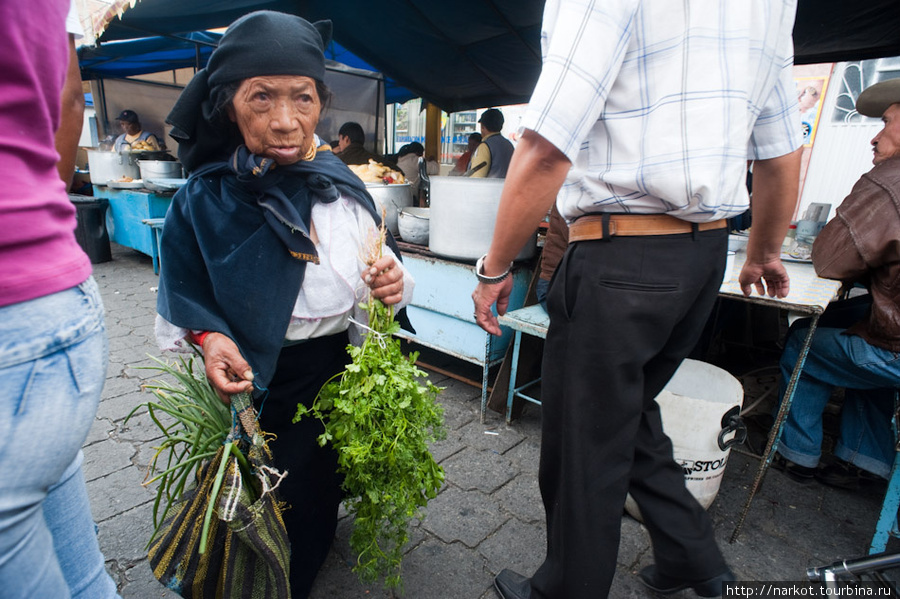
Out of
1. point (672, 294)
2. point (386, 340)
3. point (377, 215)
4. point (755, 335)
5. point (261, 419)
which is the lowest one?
point (755, 335)

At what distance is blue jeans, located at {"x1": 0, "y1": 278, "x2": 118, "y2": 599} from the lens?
69 cm

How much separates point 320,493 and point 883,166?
115 inches

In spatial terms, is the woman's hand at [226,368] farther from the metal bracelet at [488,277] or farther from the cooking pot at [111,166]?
the cooking pot at [111,166]

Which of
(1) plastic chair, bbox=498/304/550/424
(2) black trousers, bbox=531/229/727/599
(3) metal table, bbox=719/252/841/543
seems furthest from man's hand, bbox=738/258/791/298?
(1) plastic chair, bbox=498/304/550/424

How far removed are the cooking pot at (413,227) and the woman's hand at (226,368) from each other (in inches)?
86.2

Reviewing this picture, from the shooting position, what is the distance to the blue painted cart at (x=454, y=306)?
3.17 metres

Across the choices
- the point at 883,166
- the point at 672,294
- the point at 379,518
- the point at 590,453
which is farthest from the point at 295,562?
the point at 883,166

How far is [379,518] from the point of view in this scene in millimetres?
1523

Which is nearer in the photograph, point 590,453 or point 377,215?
point 590,453

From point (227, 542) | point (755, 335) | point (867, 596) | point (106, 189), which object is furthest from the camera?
point (106, 189)

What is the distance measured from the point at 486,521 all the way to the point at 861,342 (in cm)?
195

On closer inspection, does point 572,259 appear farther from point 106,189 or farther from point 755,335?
point 106,189

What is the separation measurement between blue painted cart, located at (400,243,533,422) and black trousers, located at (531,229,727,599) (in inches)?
61.4

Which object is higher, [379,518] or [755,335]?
[379,518]
